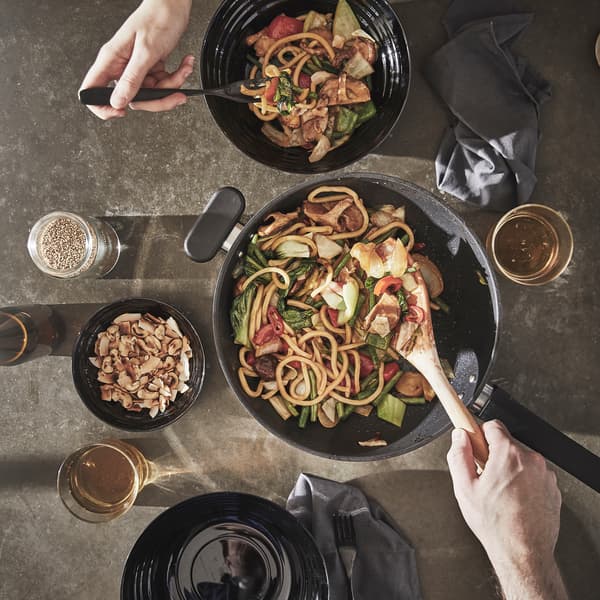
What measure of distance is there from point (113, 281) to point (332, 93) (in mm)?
1089

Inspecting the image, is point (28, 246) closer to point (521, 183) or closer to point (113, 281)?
point (113, 281)

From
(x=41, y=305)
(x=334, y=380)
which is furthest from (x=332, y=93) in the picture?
(x=41, y=305)

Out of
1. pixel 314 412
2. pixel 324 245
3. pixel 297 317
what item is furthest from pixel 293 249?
pixel 314 412

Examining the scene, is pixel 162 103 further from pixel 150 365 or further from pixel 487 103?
pixel 487 103

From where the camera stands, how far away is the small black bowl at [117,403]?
6.62 feet

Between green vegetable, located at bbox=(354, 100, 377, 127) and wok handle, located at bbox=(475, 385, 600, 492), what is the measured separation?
1.01 meters

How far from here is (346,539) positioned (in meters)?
2.07

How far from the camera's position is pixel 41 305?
7.21 feet

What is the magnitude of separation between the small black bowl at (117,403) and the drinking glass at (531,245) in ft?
3.81

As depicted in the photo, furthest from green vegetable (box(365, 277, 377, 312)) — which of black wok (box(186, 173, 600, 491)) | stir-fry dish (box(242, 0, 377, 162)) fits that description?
stir-fry dish (box(242, 0, 377, 162))

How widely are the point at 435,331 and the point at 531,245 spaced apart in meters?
0.49

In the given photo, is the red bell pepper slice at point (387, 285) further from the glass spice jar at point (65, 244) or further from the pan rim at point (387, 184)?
the glass spice jar at point (65, 244)

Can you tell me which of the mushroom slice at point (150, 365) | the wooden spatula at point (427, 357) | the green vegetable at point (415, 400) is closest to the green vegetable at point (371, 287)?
the wooden spatula at point (427, 357)

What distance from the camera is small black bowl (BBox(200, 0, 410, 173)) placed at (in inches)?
74.2
